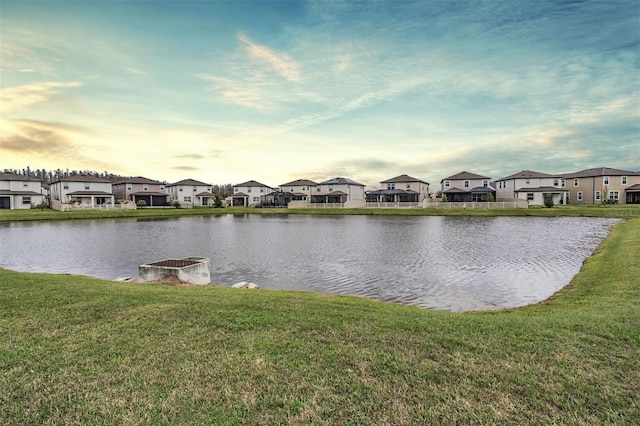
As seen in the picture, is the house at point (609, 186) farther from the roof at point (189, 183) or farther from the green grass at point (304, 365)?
the roof at point (189, 183)

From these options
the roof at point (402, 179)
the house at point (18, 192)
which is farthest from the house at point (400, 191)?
the house at point (18, 192)

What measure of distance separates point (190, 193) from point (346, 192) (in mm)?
41928

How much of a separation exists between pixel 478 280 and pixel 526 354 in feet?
35.2

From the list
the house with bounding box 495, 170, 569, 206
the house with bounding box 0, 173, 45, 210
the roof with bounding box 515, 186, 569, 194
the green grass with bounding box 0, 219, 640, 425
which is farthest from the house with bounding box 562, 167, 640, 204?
the house with bounding box 0, 173, 45, 210

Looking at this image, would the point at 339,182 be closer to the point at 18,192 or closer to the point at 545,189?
the point at 545,189

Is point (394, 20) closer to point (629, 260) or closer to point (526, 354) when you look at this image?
point (629, 260)

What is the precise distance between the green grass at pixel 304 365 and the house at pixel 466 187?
7669 cm

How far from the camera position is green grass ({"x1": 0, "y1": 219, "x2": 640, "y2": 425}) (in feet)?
13.4

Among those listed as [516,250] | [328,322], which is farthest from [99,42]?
[516,250]

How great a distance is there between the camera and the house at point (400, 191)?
82.8 metres

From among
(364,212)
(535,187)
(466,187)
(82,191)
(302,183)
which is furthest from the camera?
(302,183)

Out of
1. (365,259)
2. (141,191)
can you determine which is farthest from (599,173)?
(141,191)

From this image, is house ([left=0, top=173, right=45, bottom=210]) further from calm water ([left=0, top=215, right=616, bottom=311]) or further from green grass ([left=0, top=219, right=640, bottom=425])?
green grass ([left=0, top=219, right=640, bottom=425])

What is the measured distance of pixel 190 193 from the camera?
90438 millimetres
